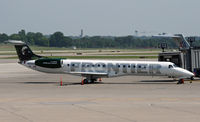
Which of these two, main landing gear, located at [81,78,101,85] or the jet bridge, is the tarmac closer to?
main landing gear, located at [81,78,101,85]

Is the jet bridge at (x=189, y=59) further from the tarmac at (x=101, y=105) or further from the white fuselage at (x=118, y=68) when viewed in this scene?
the tarmac at (x=101, y=105)

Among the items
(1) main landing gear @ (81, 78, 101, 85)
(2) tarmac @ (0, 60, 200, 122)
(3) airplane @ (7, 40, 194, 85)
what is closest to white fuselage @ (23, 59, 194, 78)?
(3) airplane @ (7, 40, 194, 85)

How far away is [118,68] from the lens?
143 ft

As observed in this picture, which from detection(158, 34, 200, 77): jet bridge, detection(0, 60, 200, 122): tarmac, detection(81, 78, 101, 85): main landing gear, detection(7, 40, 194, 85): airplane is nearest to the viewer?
detection(0, 60, 200, 122): tarmac

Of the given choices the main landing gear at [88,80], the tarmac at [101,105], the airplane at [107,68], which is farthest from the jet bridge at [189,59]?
the tarmac at [101,105]

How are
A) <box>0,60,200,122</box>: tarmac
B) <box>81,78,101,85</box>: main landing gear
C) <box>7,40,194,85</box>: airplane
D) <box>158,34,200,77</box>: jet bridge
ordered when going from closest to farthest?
<box>0,60,200,122</box>: tarmac < <box>7,40,194,85</box>: airplane < <box>81,78,101,85</box>: main landing gear < <box>158,34,200,77</box>: jet bridge

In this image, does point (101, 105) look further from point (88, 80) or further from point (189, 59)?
A: point (189, 59)

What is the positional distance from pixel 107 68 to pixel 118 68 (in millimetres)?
1074

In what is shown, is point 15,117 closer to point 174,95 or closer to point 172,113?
point 172,113

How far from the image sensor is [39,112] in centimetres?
2431

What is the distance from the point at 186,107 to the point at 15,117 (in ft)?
32.1

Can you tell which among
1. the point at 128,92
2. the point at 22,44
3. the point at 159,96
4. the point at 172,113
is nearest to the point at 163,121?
the point at 172,113

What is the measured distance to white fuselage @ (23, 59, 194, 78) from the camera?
43000mm

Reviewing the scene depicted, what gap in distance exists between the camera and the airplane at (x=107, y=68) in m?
43.0
